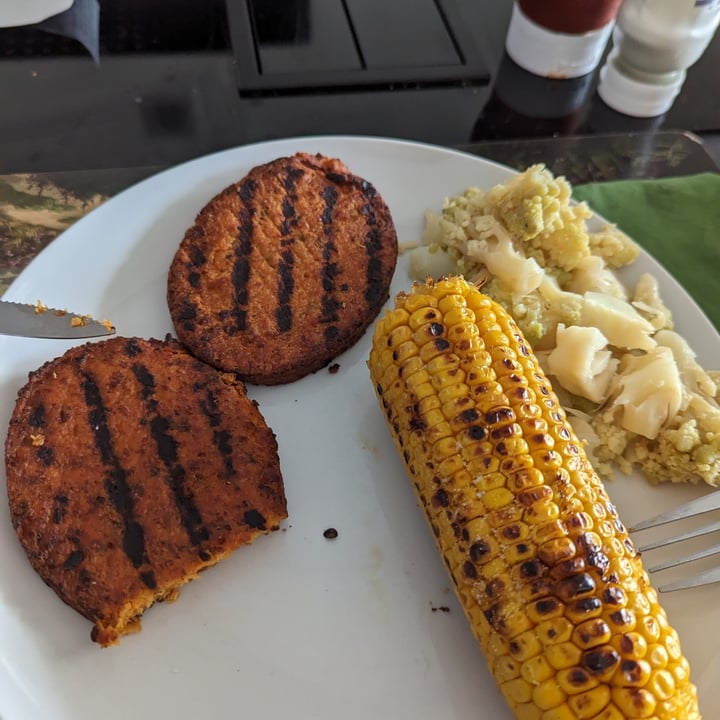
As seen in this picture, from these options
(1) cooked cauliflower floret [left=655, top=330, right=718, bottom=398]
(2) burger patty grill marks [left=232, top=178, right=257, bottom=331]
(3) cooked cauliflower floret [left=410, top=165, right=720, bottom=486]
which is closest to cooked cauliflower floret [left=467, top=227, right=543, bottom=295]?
(3) cooked cauliflower floret [left=410, top=165, right=720, bottom=486]

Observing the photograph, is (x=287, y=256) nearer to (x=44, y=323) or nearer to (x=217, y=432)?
(x=217, y=432)

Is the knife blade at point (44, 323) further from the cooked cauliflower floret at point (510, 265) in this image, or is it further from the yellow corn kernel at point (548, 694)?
the yellow corn kernel at point (548, 694)

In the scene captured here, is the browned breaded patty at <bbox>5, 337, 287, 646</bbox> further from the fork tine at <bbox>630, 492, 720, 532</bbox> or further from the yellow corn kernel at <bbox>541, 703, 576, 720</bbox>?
the fork tine at <bbox>630, 492, 720, 532</bbox>

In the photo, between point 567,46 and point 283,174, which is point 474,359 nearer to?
point 283,174

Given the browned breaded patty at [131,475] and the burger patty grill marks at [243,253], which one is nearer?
the browned breaded patty at [131,475]

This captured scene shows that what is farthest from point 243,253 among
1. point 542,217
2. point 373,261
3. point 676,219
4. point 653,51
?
point 653,51

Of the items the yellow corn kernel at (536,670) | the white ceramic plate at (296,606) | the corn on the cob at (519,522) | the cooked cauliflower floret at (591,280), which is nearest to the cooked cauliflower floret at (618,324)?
the cooked cauliflower floret at (591,280)
